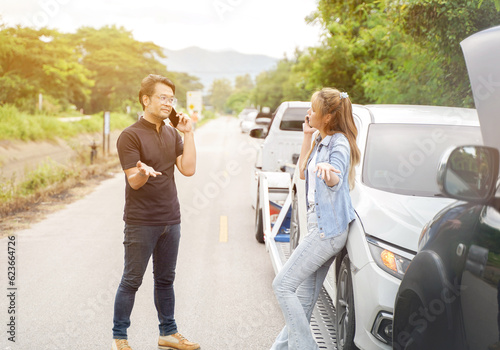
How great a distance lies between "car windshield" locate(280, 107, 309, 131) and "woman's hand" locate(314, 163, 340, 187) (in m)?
6.08

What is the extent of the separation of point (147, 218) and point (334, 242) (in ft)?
4.37

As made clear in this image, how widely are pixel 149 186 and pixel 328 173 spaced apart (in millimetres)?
1369

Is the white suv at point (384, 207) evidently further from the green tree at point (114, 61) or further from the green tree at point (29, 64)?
the green tree at point (114, 61)

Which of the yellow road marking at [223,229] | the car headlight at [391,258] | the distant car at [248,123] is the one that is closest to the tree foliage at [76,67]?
the distant car at [248,123]

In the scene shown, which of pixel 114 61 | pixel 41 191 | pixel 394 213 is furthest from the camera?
pixel 114 61

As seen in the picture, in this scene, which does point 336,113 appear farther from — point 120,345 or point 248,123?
point 248,123

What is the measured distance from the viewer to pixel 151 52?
2266 inches

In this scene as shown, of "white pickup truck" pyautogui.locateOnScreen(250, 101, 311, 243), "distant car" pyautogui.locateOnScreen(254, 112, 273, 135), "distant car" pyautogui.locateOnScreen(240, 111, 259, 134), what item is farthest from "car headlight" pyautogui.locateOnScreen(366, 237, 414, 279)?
"distant car" pyautogui.locateOnScreen(240, 111, 259, 134)

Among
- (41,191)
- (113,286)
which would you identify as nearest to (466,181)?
(113,286)

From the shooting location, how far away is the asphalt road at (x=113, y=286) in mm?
4750

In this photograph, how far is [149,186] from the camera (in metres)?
4.08

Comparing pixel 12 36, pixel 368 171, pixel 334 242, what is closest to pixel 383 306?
pixel 334 242

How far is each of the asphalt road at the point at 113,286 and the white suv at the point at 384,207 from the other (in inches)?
35.5

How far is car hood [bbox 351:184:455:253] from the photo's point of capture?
3668mm
